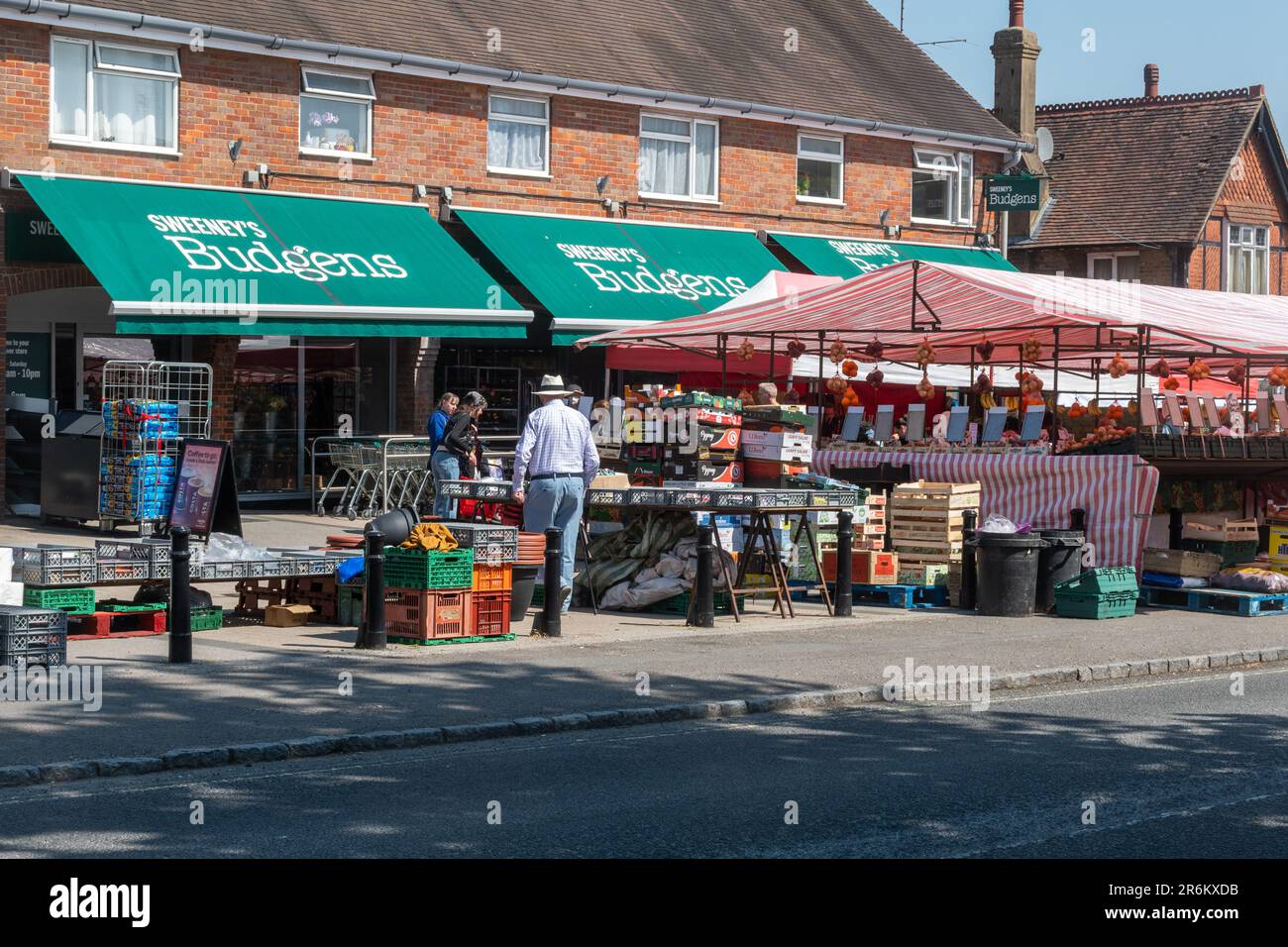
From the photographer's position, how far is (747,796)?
8.53 metres

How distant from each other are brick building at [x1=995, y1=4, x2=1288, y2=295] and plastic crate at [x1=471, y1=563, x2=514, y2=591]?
28.1 metres

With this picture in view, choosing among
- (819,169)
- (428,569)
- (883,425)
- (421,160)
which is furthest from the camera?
(819,169)

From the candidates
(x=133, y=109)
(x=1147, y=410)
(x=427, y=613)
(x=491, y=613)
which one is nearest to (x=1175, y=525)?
(x=1147, y=410)

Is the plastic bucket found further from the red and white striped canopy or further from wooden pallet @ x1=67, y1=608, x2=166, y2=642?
the red and white striped canopy

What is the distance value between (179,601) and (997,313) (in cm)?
1068

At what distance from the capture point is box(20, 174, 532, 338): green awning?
2084cm

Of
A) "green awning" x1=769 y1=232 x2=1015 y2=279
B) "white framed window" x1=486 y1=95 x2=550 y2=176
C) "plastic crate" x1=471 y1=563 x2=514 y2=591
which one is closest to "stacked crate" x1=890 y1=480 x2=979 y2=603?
"plastic crate" x1=471 y1=563 x2=514 y2=591

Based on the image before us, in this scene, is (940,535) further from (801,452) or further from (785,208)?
(785,208)

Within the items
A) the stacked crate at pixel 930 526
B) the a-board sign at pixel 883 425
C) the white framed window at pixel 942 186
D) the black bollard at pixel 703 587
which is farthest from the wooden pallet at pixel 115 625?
the white framed window at pixel 942 186

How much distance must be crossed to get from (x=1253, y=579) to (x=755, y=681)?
7346 millimetres

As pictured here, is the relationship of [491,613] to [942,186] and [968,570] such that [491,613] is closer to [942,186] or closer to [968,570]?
[968,570]

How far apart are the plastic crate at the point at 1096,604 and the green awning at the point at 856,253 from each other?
1212 centimetres

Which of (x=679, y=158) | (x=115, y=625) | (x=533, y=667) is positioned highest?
(x=679, y=158)

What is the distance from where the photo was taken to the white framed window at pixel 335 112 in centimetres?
2459
